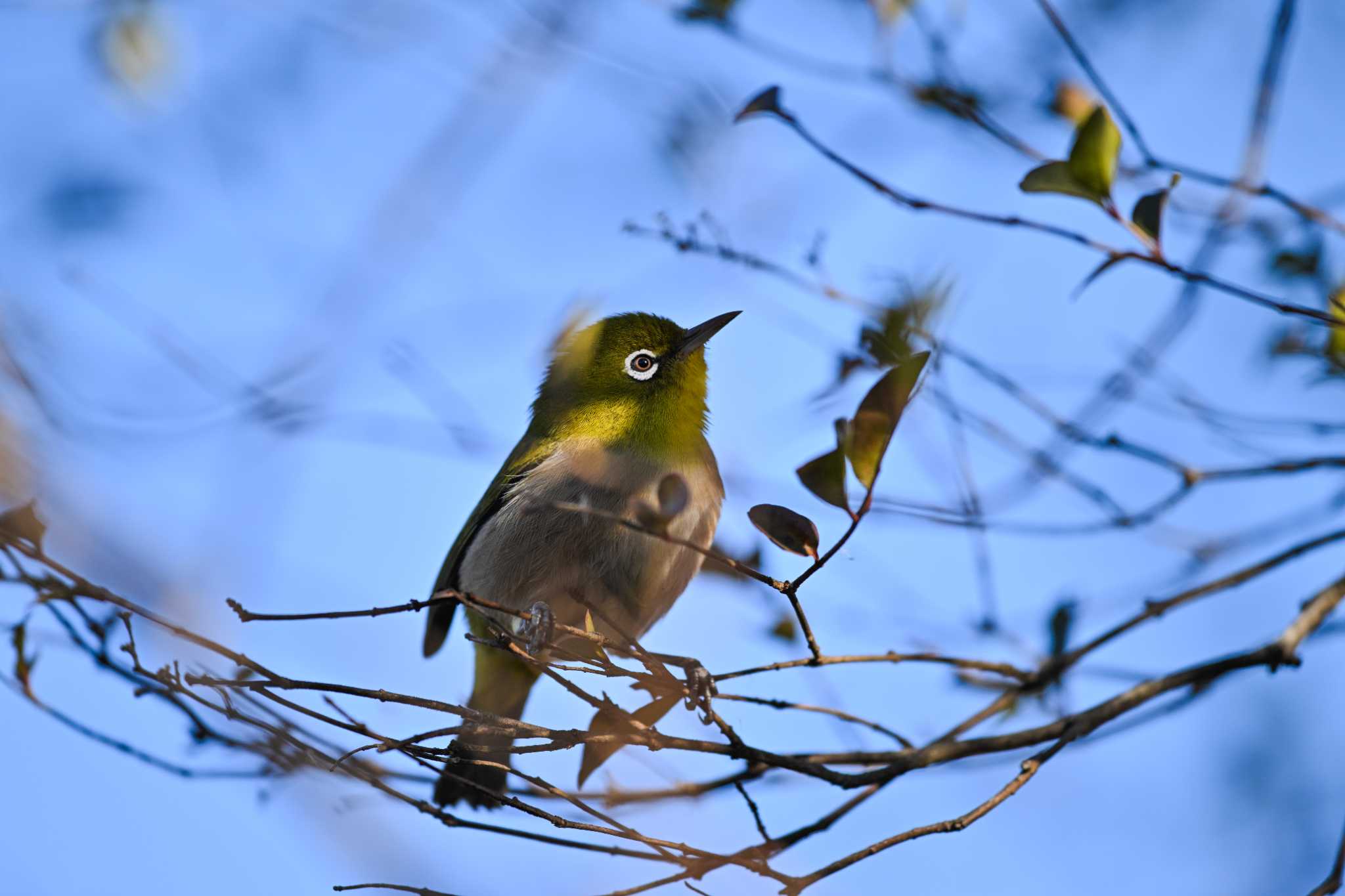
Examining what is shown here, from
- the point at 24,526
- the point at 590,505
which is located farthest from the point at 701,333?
the point at 24,526

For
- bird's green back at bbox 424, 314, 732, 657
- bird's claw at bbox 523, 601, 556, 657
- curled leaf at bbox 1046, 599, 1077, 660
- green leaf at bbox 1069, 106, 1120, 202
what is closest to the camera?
green leaf at bbox 1069, 106, 1120, 202

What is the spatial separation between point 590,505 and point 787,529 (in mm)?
1707

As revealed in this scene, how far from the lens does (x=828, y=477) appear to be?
2.85 meters

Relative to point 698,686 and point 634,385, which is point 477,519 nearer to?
point 634,385

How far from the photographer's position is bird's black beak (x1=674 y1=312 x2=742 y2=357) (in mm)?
5008

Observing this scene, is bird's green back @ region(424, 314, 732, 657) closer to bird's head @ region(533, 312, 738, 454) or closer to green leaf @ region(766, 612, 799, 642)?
bird's head @ region(533, 312, 738, 454)

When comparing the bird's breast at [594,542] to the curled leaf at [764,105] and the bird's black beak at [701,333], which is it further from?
the curled leaf at [764,105]

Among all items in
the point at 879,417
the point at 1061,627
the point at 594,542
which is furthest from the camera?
the point at 594,542

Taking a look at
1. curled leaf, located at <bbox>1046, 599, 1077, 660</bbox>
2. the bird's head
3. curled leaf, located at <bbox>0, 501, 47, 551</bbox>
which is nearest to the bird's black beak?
the bird's head

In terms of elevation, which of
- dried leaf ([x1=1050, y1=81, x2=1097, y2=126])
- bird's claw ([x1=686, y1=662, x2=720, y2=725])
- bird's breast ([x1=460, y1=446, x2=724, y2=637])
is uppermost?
dried leaf ([x1=1050, y1=81, x2=1097, y2=126])

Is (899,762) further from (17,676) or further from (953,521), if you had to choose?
(17,676)

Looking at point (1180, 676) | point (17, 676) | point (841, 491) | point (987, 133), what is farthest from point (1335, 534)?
point (17, 676)

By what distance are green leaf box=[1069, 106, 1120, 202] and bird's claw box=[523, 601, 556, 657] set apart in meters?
1.99

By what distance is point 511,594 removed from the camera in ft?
15.3
